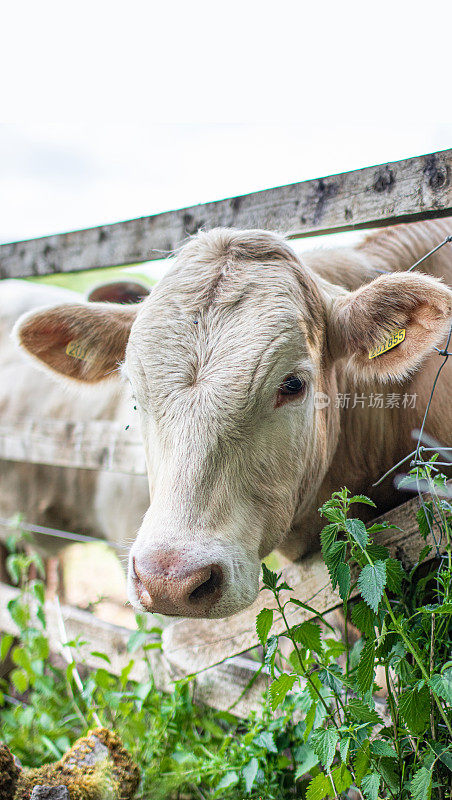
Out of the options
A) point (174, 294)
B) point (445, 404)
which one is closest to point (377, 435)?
point (445, 404)

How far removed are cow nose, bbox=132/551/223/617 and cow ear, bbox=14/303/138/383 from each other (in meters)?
1.05

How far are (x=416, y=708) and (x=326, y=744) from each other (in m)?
0.24

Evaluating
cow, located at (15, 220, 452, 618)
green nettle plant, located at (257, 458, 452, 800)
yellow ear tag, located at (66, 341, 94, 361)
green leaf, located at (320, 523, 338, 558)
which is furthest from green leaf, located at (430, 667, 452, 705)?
yellow ear tag, located at (66, 341, 94, 361)

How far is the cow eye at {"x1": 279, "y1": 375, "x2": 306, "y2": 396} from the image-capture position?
183 centimetres

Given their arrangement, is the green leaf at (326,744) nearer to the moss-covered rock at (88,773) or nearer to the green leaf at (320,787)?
the green leaf at (320,787)

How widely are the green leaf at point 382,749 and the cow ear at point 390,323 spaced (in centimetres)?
107

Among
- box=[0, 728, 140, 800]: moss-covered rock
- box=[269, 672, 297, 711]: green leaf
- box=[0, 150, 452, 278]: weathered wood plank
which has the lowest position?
box=[0, 728, 140, 800]: moss-covered rock

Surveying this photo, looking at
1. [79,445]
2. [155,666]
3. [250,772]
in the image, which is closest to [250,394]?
[250,772]

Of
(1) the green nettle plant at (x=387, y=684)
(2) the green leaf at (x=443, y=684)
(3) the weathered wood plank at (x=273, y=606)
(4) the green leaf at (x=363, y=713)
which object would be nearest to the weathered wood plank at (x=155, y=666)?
(3) the weathered wood plank at (x=273, y=606)

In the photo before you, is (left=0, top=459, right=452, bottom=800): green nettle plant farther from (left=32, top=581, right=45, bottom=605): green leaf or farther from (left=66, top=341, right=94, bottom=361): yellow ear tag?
(left=66, top=341, right=94, bottom=361): yellow ear tag

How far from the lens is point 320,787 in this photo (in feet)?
4.73

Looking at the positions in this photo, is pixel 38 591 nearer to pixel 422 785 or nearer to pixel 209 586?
pixel 209 586

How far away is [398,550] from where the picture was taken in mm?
1733

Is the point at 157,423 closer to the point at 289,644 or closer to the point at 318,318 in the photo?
the point at 318,318
